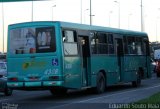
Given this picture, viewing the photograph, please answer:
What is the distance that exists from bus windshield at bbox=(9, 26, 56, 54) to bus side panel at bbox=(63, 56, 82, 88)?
0.89 meters

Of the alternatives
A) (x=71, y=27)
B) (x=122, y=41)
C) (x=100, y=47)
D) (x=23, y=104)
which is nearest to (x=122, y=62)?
(x=122, y=41)

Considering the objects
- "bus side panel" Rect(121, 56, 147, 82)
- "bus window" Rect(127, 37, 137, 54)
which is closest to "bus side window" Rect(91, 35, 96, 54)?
"bus side panel" Rect(121, 56, 147, 82)

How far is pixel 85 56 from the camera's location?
75.2ft

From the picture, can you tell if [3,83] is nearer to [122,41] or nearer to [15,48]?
[15,48]

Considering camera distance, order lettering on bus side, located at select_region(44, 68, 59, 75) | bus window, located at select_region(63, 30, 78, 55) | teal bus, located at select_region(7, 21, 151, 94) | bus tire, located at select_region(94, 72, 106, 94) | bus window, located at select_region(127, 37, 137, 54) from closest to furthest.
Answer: lettering on bus side, located at select_region(44, 68, 59, 75) < teal bus, located at select_region(7, 21, 151, 94) < bus window, located at select_region(63, 30, 78, 55) < bus tire, located at select_region(94, 72, 106, 94) < bus window, located at select_region(127, 37, 137, 54)

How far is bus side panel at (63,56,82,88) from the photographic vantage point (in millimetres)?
20750

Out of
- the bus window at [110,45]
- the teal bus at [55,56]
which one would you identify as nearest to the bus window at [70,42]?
the teal bus at [55,56]

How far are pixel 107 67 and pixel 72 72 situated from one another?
4.14 meters

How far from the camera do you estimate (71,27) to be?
70.9 feet

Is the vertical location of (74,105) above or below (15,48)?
below

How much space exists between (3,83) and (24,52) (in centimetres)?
356

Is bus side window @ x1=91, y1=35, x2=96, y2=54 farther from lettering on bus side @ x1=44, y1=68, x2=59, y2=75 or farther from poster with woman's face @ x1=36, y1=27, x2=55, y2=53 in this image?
lettering on bus side @ x1=44, y1=68, x2=59, y2=75

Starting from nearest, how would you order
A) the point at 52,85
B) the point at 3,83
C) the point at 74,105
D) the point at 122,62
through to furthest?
the point at 74,105
the point at 52,85
the point at 3,83
the point at 122,62

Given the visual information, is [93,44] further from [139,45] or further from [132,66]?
[139,45]
